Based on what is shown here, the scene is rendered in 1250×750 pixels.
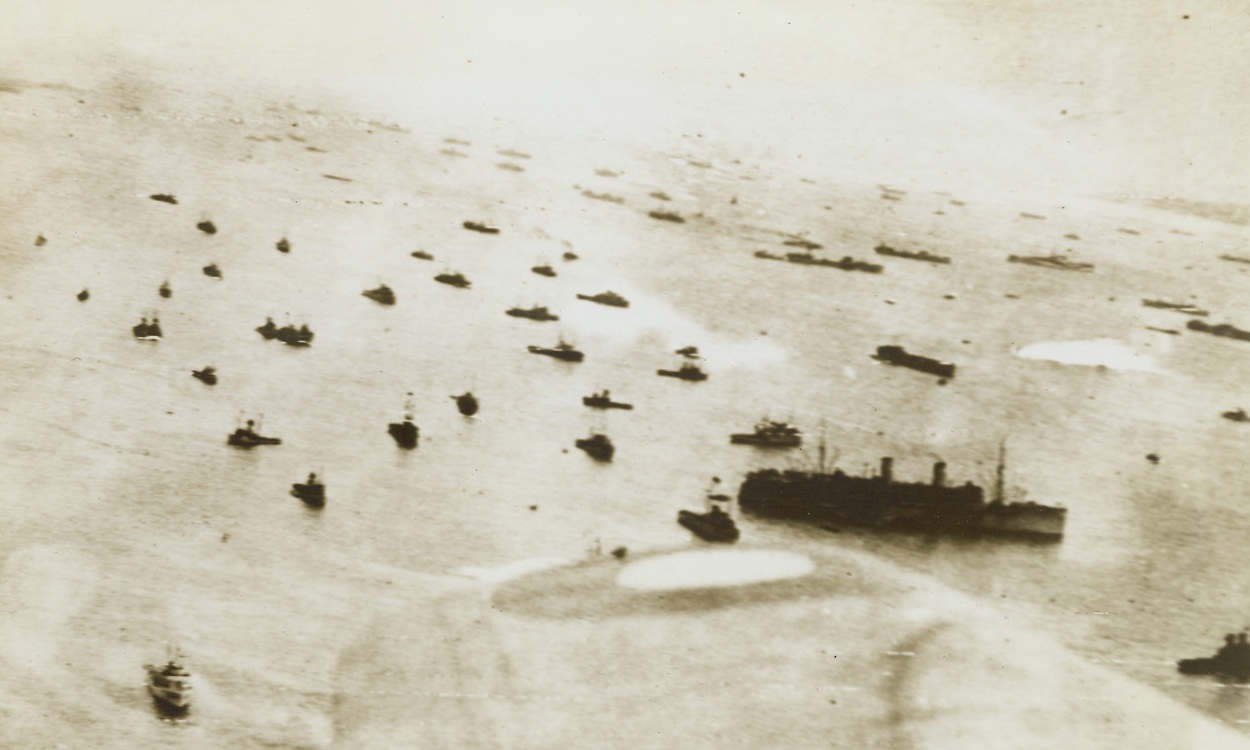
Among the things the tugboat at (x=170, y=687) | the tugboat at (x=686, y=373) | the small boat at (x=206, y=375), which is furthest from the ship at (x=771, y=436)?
the tugboat at (x=170, y=687)

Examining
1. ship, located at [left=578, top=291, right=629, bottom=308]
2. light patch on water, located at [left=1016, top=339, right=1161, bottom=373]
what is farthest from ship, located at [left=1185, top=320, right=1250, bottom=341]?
ship, located at [left=578, top=291, right=629, bottom=308]

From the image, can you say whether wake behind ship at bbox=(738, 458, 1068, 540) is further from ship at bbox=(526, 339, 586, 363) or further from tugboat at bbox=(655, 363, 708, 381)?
ship at bbox=(526, 339, 586, 363)

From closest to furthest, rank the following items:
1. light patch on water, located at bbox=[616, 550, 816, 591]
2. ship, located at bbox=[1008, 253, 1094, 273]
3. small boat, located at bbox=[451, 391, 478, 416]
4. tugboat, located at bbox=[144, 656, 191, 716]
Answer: tugboat, located at bbox=[144, 656, 191, 716] → light patch on water, located at bbox=[616, 550, 816, 591] → small boat, located at bbox=[451, 391, 478, 416] → ship, located at bbox=[1008, 253, 1094, 273]

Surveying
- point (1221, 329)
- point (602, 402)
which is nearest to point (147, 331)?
point (602, 402)

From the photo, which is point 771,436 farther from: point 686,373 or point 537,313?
point 537,313

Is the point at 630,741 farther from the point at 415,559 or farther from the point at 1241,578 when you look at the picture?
the point at 1241,578

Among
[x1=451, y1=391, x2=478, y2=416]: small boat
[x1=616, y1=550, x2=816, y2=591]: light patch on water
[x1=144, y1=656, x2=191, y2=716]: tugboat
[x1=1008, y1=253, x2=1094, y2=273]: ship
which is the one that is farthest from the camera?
[x1=1008, y1=253, x2=1094, y2=273]: ship

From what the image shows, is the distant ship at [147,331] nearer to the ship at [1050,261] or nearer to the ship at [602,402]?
the ship at [602,402]
